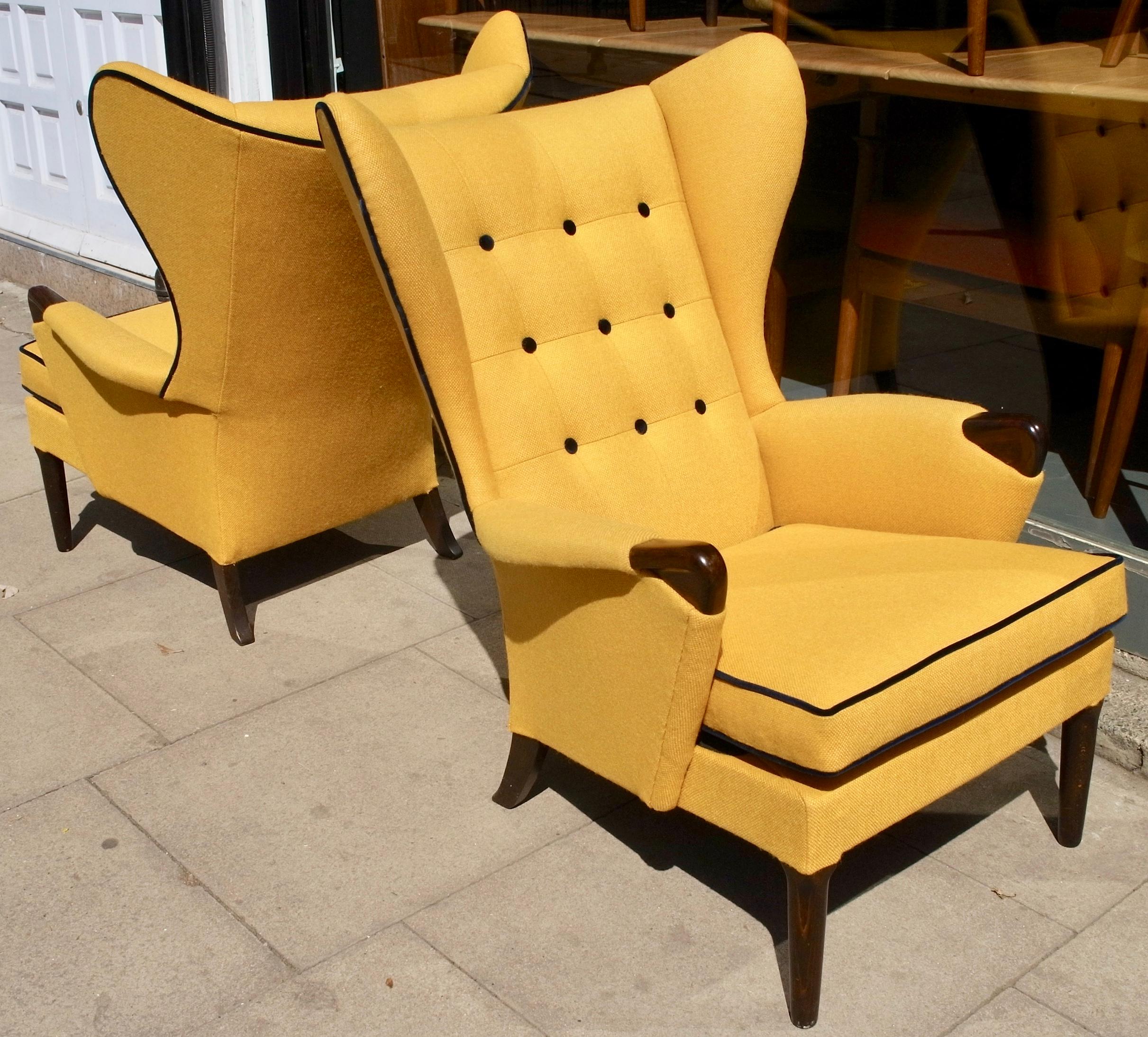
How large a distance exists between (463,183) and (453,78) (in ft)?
1.88

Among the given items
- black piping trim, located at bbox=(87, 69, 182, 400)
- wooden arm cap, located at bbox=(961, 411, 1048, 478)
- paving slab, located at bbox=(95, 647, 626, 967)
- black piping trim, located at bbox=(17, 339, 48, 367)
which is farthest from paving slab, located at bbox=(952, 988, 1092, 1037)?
black piping trim, located at bbox=(17, 339, 48, 367)

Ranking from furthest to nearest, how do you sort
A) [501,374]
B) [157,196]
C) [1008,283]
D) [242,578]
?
[242,578]
[1008,283]
[157,196]
[501,374]

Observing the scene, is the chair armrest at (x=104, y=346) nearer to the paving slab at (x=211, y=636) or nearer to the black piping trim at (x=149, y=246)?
the black piping trim at (x=149, y=246)

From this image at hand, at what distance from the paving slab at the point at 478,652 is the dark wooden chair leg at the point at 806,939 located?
1030 mm

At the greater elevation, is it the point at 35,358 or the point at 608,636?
the point at 608,636

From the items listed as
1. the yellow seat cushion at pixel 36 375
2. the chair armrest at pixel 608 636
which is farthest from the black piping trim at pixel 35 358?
the chair armrest at pixel 608 636

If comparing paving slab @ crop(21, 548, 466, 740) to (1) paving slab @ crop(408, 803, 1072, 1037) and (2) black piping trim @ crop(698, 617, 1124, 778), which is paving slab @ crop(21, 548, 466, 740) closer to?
(1) paving slab @ crop(408, 803, 1072, 1037)

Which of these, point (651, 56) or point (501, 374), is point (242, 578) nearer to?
point (501, 374)

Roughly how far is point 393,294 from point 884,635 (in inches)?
36.7

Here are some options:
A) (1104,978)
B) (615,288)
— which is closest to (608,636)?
(615,288)

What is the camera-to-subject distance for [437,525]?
3.47 metres

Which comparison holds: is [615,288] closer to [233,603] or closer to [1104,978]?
[233,603]

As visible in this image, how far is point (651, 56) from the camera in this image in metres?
3.47

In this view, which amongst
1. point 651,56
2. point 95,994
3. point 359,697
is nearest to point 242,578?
point 359,697
